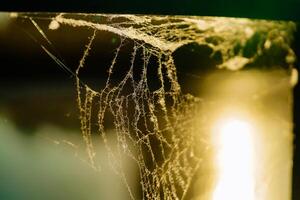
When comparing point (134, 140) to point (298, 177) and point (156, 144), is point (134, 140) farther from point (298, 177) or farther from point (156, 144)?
point (298, 177)

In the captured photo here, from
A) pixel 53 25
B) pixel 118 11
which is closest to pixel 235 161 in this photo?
pixel 118 11

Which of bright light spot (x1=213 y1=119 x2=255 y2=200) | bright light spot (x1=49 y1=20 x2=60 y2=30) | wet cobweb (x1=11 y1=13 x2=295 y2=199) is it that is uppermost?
bright light spot (x1=49 y1=20 x2=60 y2=30)

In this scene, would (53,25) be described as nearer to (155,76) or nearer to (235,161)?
(155,76)

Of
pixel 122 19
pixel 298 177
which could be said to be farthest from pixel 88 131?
pixel 298 177

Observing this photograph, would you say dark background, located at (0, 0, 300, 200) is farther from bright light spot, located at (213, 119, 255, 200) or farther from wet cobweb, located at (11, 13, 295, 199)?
bright light spot, located at (213, 119, 255, 200)

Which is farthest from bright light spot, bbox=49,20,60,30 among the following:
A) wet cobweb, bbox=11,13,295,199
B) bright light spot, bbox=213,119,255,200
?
bright light spot, bbox=213,119,255,200

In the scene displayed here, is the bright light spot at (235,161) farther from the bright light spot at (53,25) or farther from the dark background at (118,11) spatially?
the bright light spot at (53,25)

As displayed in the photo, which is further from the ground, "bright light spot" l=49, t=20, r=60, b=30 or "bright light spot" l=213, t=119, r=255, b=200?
"bright light spot" l=49, t=20, r=60, b=30

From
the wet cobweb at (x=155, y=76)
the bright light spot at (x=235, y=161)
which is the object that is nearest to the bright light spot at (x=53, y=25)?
the wet cobweb at (x=155, y=76)
